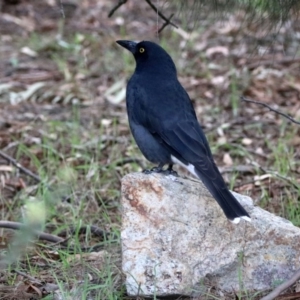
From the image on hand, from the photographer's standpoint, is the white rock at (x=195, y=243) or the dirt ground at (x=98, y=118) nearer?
the white rock at (x=195, y=243)

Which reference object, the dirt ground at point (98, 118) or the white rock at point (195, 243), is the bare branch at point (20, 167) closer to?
the dirt ground at point (98, 118)

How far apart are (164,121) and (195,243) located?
2.99 ft

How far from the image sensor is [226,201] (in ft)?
12.3

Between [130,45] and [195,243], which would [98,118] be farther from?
[195,243]

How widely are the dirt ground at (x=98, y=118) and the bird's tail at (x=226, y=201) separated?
429 millimetres

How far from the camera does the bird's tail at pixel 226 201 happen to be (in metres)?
3.67

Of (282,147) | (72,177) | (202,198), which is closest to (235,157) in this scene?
(282,147)

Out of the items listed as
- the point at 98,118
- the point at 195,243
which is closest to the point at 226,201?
the point at 195,243

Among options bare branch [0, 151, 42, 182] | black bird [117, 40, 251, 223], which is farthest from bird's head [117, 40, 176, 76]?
bare branch [0, 151, 42, 182]

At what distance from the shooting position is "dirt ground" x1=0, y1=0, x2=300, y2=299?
468 cm

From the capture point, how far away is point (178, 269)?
3.69 m

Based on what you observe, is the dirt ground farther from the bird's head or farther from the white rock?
the bird's head

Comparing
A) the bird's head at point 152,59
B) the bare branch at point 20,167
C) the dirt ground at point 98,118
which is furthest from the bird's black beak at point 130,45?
the bare branch at point 20,167

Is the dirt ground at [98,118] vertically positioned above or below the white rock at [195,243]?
below
